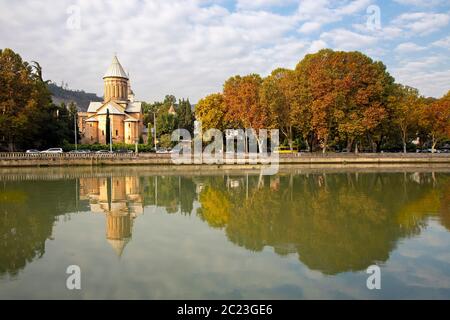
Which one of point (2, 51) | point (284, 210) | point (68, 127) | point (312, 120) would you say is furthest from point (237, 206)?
point (68, 127)

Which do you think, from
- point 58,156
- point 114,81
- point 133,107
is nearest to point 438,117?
point 58,156

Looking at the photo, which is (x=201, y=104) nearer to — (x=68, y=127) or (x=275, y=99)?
(x=275, y=99)

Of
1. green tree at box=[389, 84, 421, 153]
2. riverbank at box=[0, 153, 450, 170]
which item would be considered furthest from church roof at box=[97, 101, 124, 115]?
green tree at box=[389, 84, 421, 153]

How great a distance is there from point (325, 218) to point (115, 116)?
186ft

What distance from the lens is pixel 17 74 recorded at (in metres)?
45.1

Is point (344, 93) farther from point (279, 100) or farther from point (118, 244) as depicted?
point (118, 244)

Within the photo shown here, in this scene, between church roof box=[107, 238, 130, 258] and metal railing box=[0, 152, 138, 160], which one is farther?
metal railing box=[0, 152, 138, 160]

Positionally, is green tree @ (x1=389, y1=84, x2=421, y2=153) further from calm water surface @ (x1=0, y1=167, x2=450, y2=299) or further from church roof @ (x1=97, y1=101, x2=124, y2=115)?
church roof @ (x1=97, y1=101, x2=124, y2=115)

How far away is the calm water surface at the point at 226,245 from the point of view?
7.96 meters

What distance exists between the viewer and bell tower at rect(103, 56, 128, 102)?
6869 centimetres

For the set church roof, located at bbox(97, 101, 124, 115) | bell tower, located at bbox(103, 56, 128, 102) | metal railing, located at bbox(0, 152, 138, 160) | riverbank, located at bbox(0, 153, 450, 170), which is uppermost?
bell tower, located at bbox(103, 56, 128, 102)

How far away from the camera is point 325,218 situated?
1473cm

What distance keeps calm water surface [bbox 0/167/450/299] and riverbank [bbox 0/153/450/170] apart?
22.4 m
